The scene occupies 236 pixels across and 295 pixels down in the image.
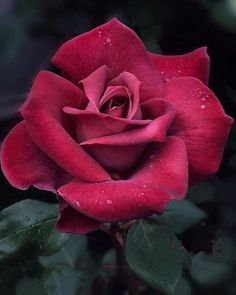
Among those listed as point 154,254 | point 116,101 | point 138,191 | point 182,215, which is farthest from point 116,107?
point 182,215

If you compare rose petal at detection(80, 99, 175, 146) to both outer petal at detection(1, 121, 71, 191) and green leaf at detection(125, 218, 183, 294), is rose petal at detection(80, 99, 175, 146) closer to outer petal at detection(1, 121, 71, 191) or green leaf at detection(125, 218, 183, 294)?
outer petal at detection(1, 121, 71, 191)

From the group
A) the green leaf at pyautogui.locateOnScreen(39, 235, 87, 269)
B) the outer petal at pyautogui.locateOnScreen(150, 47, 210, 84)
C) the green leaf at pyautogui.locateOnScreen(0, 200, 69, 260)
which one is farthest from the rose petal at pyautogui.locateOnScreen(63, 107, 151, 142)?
the green leaf at pyautogui.locateOnScreen(39, 235, 87, 269)

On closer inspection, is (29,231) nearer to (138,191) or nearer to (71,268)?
(71,268)

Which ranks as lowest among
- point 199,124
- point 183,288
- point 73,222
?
point 183,288

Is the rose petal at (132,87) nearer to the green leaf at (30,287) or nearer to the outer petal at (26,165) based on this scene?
the outer petal at (26,165)

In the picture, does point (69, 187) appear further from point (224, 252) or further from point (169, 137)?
point (224, 252)

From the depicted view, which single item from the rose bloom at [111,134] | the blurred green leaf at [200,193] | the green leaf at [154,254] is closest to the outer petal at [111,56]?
the rose bloom at [111,134]
